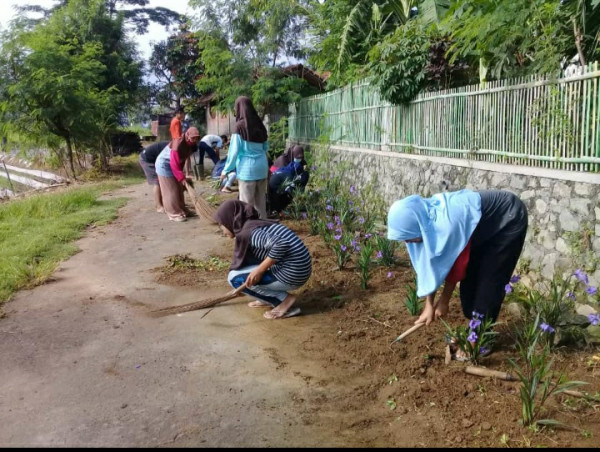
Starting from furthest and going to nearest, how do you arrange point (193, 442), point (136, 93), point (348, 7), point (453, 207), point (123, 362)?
point (136, 93)
point (348, 7)
point (123, 362)
point (453, 207)
point (193, 442)

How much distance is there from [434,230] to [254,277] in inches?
71.4

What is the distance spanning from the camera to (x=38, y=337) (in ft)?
14.8

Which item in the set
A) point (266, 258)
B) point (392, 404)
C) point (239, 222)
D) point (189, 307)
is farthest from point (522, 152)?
point (189, 307)

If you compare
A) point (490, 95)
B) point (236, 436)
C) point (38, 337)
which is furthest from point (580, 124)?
point (38, 337)

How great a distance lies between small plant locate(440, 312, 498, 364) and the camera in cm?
341

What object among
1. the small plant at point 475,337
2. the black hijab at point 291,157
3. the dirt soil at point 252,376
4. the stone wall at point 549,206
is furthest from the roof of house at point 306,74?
the small plant at point 475,337

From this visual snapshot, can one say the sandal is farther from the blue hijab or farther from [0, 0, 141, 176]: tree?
[0, 0, 141, 176]: tree

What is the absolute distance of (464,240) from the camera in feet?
10.6

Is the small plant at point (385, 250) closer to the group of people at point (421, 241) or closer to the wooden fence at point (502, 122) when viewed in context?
the group of people at point (421, 241)

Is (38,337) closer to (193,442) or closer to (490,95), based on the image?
(193,442)

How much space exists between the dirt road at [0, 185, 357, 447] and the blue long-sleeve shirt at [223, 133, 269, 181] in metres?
2.07

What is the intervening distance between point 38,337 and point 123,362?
1.02 metres

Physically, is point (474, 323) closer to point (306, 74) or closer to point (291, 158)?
point (291, 158)

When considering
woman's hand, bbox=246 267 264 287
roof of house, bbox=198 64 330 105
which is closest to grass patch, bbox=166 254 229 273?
woman's hand, bbox=246 267 264 287
